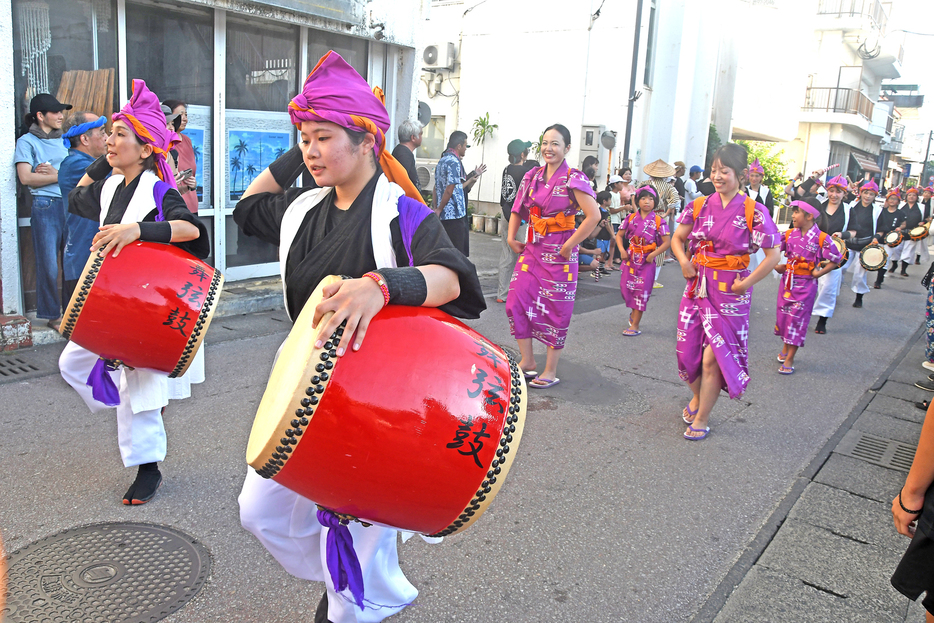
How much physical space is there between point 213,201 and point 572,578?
5.90 meters

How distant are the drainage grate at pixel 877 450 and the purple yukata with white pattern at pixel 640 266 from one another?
2.89 m

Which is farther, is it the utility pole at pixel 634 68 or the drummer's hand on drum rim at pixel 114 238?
the utility pole at pixel 634 68

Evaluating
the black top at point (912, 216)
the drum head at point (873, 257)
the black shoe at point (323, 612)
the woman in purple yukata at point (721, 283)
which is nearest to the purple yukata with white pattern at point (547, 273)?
the woman in purple yukata at point (721, 283)

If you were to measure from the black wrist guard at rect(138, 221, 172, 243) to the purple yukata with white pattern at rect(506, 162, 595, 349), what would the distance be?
305 centimetres

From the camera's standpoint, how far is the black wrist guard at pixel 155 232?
2.76 m

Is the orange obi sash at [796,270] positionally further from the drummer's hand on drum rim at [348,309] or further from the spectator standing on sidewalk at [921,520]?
the drummer's hand on drum rim at [348,309]

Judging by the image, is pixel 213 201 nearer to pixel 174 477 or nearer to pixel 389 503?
pixel 174 477

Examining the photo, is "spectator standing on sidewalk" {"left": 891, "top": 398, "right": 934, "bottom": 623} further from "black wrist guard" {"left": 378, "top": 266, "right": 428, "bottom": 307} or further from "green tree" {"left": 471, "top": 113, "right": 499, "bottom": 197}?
"green tree" {"left": 471, "top": 113, "right": 499, "bottom": 197}

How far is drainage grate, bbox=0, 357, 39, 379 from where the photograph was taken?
16.1 feet

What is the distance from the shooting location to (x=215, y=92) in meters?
7.22

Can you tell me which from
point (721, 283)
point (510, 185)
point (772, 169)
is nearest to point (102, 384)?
point (721, 283)

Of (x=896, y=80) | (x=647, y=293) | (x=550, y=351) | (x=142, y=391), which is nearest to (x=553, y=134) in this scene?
(x=550, y=351)

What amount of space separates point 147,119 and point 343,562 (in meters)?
2.18

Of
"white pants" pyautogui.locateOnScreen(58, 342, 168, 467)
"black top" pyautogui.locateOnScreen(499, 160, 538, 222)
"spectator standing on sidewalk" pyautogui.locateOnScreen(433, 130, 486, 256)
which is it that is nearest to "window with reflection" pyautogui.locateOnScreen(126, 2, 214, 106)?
"spectator standing on sidewalk" pyautogui.locateOnScreen(433, 130, 486, 256)
